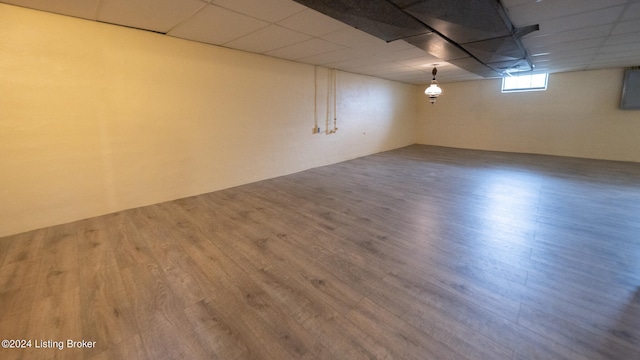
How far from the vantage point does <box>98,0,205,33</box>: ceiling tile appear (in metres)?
2.69

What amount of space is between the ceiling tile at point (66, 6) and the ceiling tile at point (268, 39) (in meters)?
1.69

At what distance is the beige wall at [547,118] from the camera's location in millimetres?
6738

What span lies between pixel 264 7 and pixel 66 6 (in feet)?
6.95

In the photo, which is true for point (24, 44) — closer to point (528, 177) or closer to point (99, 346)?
point (99, 346)

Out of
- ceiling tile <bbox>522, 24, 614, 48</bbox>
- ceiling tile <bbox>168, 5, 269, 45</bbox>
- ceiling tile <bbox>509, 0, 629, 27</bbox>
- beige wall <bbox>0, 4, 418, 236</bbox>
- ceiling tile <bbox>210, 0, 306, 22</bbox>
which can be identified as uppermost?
ceiling tile <bbox>522, 24, 614, 48</bbox>

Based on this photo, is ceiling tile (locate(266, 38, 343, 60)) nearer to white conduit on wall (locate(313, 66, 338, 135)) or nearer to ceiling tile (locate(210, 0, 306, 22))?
ceiling tile (locate(210, 0, 306, 22))

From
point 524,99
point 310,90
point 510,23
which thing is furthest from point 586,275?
point 524,99

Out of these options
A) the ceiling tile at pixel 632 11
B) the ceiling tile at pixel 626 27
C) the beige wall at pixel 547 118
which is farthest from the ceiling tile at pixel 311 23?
the beige wall at pixel 547 118

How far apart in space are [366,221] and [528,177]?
436 cm

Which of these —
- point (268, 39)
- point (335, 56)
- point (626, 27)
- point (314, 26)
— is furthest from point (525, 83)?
point (268, 39)

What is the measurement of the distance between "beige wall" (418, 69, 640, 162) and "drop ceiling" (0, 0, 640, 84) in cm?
195

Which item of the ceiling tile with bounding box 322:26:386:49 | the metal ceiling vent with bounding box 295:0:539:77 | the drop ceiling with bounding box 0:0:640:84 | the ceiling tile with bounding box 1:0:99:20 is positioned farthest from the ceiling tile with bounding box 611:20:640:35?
the ceiling tile with bounding box 1:0:99:20

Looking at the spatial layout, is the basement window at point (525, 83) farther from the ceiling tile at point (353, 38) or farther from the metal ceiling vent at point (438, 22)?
the ceiling tile at point (353, 38)

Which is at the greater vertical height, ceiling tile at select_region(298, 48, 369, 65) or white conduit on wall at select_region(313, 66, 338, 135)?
ceiling tile at select_region(298, 48, 369, 65)
